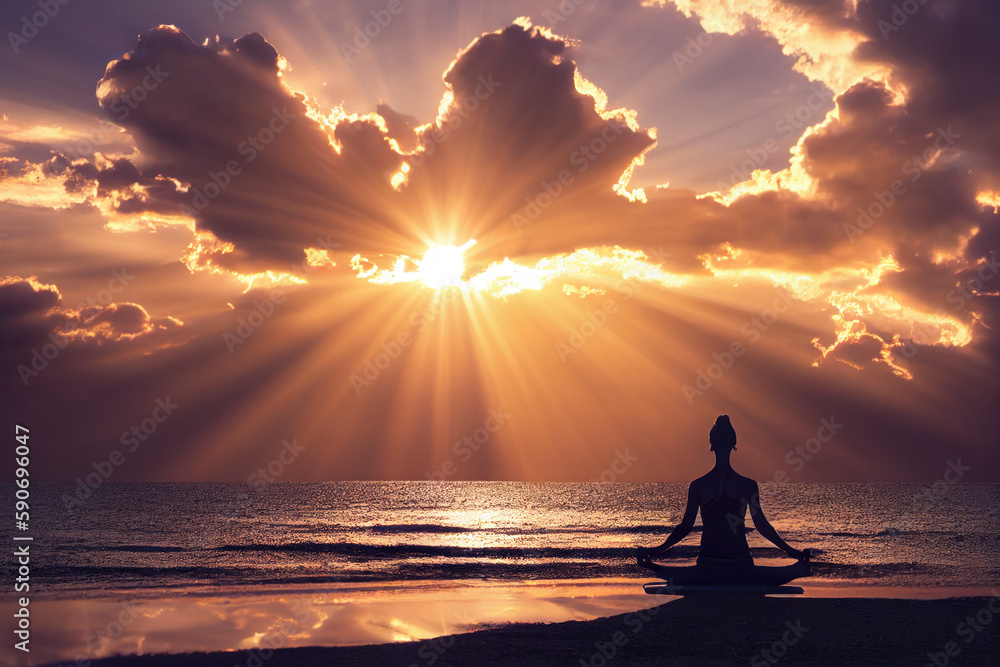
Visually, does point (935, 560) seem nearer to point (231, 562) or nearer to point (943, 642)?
point (943, 642)

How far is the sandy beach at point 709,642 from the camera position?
38.3 feet

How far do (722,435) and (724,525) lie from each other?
1.84 meters

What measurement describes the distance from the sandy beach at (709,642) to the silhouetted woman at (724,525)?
61 cm

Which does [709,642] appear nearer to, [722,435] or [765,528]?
[765,528]

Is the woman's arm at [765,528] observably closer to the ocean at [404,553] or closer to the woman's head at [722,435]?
the woman's head at [722,435]

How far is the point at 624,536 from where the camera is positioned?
49.4 m

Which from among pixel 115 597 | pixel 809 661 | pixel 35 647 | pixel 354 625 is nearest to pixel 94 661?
pixel 35 647

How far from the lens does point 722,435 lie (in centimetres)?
1409

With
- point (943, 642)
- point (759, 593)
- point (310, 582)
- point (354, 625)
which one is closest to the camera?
point (943, 642)

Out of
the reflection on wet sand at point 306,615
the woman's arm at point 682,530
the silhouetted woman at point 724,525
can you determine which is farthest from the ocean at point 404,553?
the woman's arm at point 682,530

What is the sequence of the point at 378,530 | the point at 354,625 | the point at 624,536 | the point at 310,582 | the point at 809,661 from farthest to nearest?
the point at 378,530, the point at 624,536, the point at 310,582, the point at 354,625, the point at 809,661

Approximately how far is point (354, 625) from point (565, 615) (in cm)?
542

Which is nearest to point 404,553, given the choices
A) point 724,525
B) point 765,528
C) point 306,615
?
point 306,615

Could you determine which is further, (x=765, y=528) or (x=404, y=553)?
(x=404, y=553)
